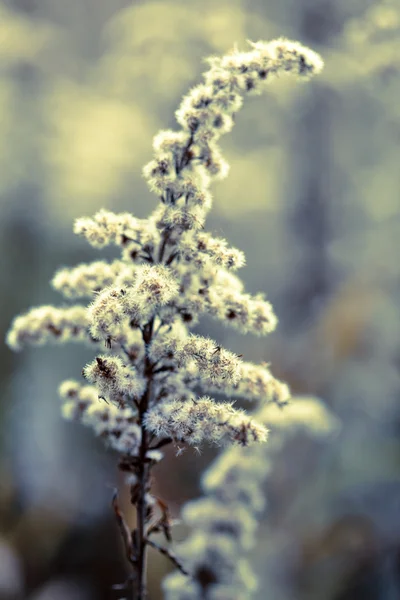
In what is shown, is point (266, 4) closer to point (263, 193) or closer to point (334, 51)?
point (334, 51)

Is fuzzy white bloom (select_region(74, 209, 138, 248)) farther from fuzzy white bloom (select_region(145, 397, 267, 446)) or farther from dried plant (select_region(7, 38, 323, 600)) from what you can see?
fuzzy white bloom (select_region(145, 397, 267, 446))

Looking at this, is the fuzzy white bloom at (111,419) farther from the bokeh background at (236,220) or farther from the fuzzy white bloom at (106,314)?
the bokeh background at (236,220)

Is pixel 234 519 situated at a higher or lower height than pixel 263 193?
lower

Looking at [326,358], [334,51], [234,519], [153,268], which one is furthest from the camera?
[326,358]

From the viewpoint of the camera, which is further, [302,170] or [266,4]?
[302,170]

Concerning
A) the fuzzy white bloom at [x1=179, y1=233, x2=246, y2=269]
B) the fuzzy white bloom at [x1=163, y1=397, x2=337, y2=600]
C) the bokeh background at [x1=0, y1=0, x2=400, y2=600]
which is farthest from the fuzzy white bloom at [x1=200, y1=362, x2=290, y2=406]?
the bokeh background at [x1=0, y1=0, x2=400, y2=600]

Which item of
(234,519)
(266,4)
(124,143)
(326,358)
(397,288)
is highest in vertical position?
(266,4)

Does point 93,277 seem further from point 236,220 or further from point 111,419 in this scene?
point 236,220

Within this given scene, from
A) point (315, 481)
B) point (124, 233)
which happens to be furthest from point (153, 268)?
point (315, 481)
